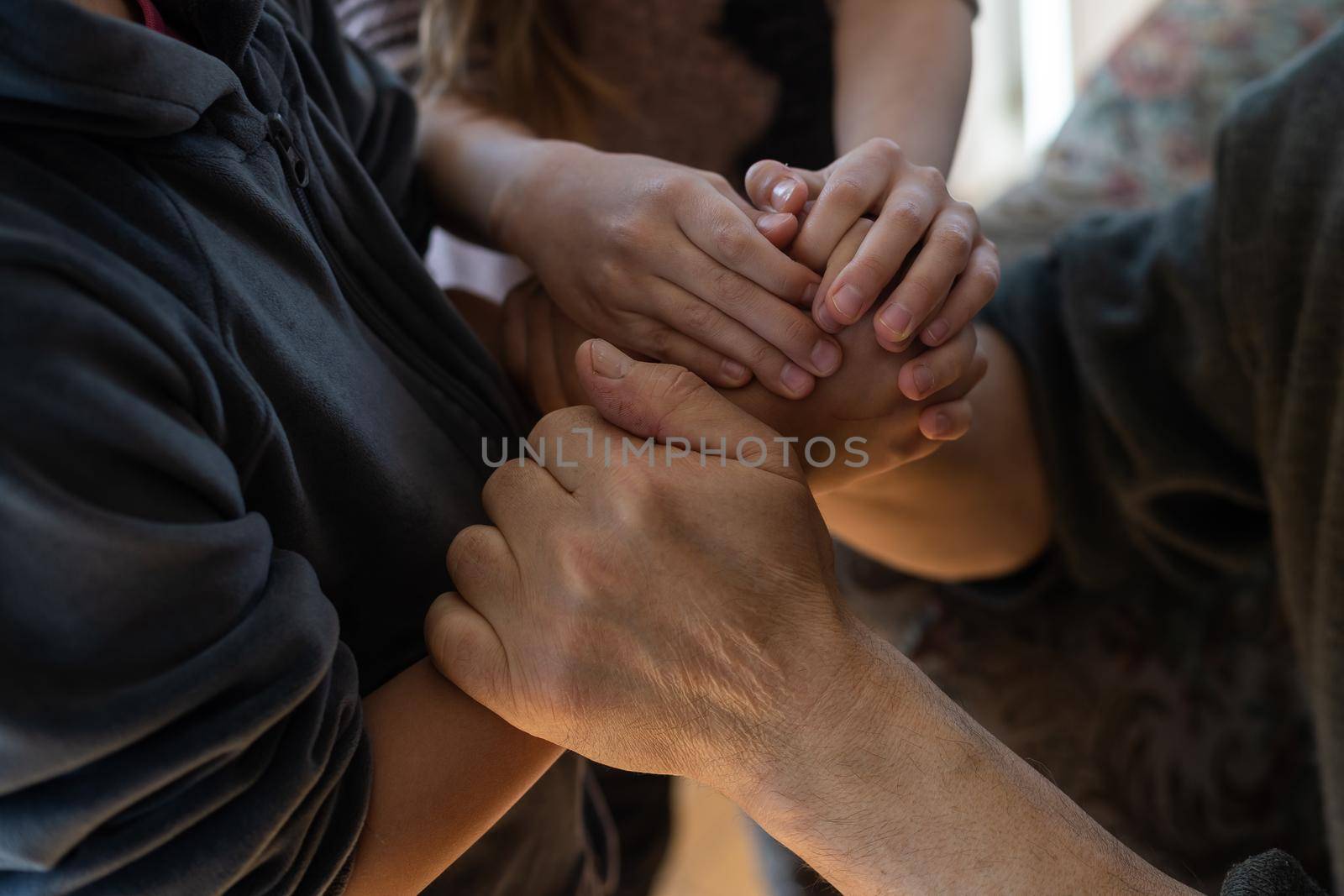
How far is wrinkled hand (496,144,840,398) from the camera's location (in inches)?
23.6

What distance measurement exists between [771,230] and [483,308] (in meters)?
0.27

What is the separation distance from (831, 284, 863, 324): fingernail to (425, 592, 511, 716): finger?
0.83 feet

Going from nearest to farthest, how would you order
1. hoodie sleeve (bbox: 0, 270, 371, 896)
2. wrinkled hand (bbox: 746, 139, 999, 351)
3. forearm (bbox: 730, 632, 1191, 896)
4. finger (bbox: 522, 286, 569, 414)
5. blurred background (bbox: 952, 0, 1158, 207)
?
hoodie sleeve (bbox: 0, 270, 371, 896) → forearm (bbox: 730, 632, 1191, 896) → wrinkled hand (bbox: 746, 139, 999, 351) → finger (bbox: 522, 286, 569, 414) → blurred background (bbox: 952, 0, 1158, 207)

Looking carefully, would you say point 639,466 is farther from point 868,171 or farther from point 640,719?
point 868,171

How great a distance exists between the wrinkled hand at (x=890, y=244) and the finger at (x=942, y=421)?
0.15 feet

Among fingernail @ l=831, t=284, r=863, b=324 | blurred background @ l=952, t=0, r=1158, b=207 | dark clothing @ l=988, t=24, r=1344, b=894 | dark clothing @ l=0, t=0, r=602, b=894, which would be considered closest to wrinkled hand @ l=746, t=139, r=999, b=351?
fingernail @ l=831, t=284, r=863, b=324

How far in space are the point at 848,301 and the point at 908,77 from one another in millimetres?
315

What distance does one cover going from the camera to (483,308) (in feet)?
2.63

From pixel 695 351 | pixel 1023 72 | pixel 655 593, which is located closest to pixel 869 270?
pixel 695 351

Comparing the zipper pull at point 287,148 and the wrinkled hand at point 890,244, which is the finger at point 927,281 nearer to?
the wrinkled hand at point 890,244

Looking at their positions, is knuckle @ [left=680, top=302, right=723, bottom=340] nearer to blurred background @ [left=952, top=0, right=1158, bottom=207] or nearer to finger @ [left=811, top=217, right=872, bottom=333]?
finger @ [left=811, top=217, right=872, bottom=333]

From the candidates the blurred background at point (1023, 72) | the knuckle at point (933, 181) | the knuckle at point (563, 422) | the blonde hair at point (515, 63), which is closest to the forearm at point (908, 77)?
the knuckle at point (933, 181)

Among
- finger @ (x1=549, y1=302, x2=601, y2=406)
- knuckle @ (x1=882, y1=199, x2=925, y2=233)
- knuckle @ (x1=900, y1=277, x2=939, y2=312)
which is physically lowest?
finger @ (x1=549, y1=302, x2=601, y2=406)

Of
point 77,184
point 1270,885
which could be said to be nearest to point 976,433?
point 1270,885
